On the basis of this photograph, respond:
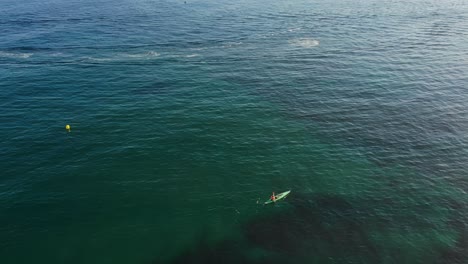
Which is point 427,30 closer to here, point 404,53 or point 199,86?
point 404,53

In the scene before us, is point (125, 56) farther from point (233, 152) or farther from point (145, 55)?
point (233, 152)

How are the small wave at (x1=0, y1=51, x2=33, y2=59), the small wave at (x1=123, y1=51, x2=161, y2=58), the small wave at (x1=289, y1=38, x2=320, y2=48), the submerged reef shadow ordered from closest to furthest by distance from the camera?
the submerged reef shadow < the small wave at (x1=0, y1=51, x2=33, y2=59) < the small wave at (x1=123, y1=51, x2=161, y2=58) < the small wave at (x1=289, y1=38, x2=320, y2=48)

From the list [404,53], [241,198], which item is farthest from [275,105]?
[404,53]

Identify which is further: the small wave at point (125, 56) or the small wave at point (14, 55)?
the small wave at point (14, 55)

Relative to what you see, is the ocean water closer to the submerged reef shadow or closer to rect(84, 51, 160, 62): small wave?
the submerged reef shadow

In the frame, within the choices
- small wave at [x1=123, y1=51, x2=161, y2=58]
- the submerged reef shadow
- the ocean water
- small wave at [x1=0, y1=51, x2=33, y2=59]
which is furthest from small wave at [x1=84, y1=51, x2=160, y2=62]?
the submerged reef shadow

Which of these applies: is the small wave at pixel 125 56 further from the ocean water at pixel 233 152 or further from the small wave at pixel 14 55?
the small wave at pixel 14 55

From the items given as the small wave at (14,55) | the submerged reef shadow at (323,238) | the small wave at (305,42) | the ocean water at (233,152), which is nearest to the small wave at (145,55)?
the ocean water at (233,152)
